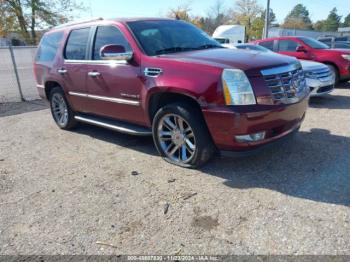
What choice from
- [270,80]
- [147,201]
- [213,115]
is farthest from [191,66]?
[147,201]

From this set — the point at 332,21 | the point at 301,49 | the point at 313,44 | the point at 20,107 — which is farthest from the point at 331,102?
the point at 332,21

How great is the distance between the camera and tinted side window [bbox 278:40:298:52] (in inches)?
412

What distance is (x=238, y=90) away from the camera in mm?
3381

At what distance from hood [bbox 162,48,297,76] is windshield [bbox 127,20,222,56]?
1.01 feet

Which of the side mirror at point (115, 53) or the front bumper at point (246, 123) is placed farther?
the side mirror at point (115, 53)

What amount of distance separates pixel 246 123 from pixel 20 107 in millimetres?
7804

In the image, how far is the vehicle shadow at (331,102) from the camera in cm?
723

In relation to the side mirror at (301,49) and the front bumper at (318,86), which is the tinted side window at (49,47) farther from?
the side mirror at (301,49)

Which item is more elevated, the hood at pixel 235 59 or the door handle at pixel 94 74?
the hood at pixel 235 59

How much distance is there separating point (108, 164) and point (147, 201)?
127 centimetres

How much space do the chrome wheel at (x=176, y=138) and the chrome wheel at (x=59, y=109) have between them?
2.69 m

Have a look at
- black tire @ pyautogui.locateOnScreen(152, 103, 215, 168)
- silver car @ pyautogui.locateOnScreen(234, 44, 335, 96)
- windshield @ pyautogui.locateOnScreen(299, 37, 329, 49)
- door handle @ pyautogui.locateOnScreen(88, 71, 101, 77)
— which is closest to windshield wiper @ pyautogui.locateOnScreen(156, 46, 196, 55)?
black tire @ pyautogui.locateOnScreen(152, 103, 215, 168)

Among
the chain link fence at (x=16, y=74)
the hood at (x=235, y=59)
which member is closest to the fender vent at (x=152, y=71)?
the hood at (x=235, y=59)

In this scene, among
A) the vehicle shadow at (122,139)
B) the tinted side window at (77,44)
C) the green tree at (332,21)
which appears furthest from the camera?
the green tree at (332,21)
